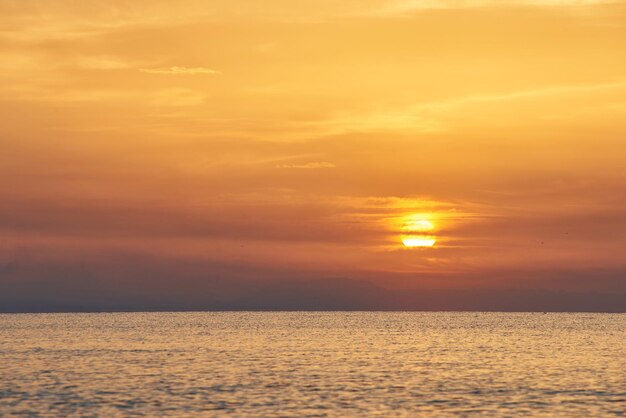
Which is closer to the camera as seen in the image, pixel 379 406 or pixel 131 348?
pixel 379 406

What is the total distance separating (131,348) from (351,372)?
74912 mm

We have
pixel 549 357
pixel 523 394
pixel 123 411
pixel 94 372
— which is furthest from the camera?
pixel 549 357

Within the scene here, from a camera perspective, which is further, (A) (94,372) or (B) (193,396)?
(A) (94,372)

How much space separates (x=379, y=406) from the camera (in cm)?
8644

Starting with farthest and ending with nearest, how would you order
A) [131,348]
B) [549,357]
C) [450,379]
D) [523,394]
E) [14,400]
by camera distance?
[131,348]
[549,357]
[450,379]
[523,394]
[14,400]

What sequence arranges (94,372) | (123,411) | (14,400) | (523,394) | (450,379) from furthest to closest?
(94,372) → (450,379) → (523,394) → (14,400) → (123,411)

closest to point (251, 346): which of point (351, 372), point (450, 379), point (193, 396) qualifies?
point (351, 372)

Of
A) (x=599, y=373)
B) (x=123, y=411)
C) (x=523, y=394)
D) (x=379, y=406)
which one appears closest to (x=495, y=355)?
(x=599, y=373)

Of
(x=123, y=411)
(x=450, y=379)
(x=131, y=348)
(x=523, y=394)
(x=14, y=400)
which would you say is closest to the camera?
(x=123, y=411)

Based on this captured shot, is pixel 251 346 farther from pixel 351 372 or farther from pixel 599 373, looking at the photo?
pixel 599 373

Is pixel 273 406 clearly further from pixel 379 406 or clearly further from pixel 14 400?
pixel 14 400

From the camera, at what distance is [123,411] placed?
272 ft

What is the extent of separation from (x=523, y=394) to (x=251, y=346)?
107 meters

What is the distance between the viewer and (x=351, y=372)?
124875mm
